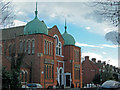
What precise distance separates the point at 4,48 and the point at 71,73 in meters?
15.9

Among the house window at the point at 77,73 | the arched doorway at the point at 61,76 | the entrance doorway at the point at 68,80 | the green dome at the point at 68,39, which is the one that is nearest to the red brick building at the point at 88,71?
the house window at the point at 77,73

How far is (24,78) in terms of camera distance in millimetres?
35719

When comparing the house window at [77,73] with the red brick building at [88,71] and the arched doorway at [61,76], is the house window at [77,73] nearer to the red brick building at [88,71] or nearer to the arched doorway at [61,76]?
the arched doorway at [61,76]

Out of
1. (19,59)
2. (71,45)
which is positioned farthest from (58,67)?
(19,59)

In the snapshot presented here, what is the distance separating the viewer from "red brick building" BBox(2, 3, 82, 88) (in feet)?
124

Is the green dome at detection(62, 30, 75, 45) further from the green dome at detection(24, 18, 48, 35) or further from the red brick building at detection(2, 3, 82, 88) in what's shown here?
the green dome at detection(24, 18, 48, 35)

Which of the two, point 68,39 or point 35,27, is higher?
point 35,27

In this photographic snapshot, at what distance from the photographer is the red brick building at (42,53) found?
37.7 metres

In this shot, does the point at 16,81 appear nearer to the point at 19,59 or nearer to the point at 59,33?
the point at 19,59

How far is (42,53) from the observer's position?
3856 centimetres

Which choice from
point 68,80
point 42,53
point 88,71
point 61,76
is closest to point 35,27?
point 42,53

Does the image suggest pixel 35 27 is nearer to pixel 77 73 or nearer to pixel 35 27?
pixel 35 27

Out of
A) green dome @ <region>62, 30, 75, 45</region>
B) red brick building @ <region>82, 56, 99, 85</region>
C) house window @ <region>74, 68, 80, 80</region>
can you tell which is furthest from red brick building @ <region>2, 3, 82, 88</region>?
red brick building @ <region>82, 56, 99, 85</region>

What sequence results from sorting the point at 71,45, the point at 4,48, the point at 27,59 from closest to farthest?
1. the point at 27,59
2. the point at 4,48
3. the point at 71,45
